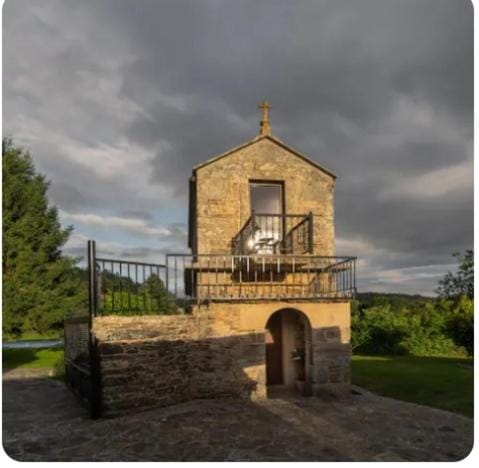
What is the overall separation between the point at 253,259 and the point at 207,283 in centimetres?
132

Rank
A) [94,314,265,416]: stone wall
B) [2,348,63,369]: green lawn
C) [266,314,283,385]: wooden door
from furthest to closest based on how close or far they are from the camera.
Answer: [2,348,63,369]: green lawn < [266,314,283,385]: wooden door < [94,314,265,416]: stone wall

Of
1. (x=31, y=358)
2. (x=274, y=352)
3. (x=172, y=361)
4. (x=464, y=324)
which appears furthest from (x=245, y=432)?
(x=31, y=358)

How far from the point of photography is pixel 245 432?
7.11 m

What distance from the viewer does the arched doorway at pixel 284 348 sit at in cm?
1154

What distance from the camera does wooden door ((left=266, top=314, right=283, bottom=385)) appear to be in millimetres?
11891

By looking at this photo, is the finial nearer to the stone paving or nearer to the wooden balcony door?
the wooden balcony door

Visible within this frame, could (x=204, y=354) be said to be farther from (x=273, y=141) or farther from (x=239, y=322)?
(x=273, y=141)

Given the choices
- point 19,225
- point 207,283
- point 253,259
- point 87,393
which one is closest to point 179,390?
point 87,393

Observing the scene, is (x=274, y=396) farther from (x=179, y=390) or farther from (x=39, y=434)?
(x=39, y=434)

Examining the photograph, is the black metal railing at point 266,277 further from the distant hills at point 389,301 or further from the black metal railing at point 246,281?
the distant hills at point 389,301

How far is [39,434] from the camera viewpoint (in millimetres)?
7250

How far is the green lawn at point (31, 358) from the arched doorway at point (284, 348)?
8.92 meters

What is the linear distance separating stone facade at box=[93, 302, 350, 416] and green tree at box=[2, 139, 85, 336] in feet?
35.8

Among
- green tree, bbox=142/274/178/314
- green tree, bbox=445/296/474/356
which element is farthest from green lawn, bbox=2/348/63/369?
green tree, bbox=445/296/474/356
